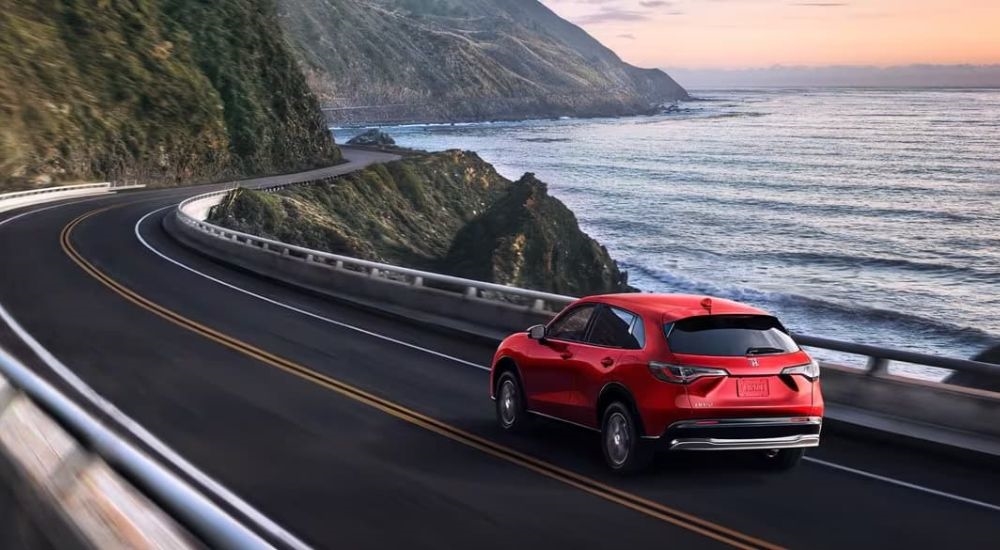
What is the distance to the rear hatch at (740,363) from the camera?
10.4 metres

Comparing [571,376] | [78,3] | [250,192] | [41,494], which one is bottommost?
[250,192]

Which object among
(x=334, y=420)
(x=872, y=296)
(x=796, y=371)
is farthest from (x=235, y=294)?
(x=872, y=296)

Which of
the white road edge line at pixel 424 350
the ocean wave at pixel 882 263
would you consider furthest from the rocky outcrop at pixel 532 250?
the white road edge line at pixel 424 350

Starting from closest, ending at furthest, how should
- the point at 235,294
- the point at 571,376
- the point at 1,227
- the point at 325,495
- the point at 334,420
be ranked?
the point at 325,495 → the point at 571,376 → the point at 334,420 → the point at 235,294 → the point at 1,227

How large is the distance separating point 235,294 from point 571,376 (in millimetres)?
16380

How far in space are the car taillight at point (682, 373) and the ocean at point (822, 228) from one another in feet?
108

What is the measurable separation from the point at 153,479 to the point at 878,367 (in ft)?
31.3

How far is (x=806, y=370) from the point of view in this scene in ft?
35.2

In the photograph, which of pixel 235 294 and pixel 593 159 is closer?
pixel 235 294

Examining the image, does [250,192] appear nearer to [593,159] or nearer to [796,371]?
[796,371]

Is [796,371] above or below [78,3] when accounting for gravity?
below

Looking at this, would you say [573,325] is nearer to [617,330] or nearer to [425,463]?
[617,330]

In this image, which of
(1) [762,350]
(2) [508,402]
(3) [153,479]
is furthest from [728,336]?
(3) [153,479]

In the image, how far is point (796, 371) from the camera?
10.6 metres
